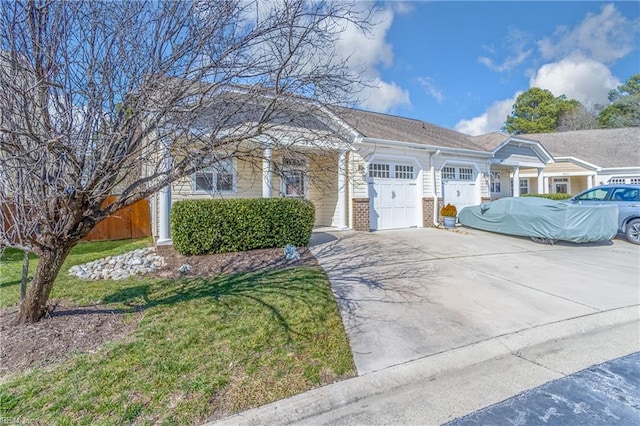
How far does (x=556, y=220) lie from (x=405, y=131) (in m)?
7.21

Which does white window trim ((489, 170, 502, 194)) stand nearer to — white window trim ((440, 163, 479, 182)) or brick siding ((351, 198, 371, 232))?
white window trim ((440, 163, 479, 182))

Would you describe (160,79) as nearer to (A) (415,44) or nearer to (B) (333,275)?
(B) (333,275)

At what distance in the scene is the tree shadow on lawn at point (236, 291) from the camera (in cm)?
454

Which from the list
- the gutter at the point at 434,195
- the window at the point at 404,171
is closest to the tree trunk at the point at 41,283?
the window at the point at 404,171

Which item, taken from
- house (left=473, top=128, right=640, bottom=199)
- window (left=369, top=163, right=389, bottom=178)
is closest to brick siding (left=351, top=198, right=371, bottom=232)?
window (left=369, top=163, right=389, bottom=178)

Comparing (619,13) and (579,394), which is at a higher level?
(619,13)

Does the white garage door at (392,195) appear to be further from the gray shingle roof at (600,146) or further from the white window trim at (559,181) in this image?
the white window trim at (559,181)

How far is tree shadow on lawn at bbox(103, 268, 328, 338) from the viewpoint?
4.54 metres

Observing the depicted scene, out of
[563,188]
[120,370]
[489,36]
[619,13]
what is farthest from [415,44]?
[563,188]

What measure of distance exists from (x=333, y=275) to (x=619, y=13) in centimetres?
1665

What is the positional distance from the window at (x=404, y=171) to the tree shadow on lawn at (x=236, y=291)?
7.64 metres

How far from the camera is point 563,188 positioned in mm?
24453

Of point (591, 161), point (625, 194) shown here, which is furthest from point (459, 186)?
point (591, 161)

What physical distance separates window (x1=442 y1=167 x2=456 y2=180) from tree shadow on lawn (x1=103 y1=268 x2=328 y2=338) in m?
9.95
